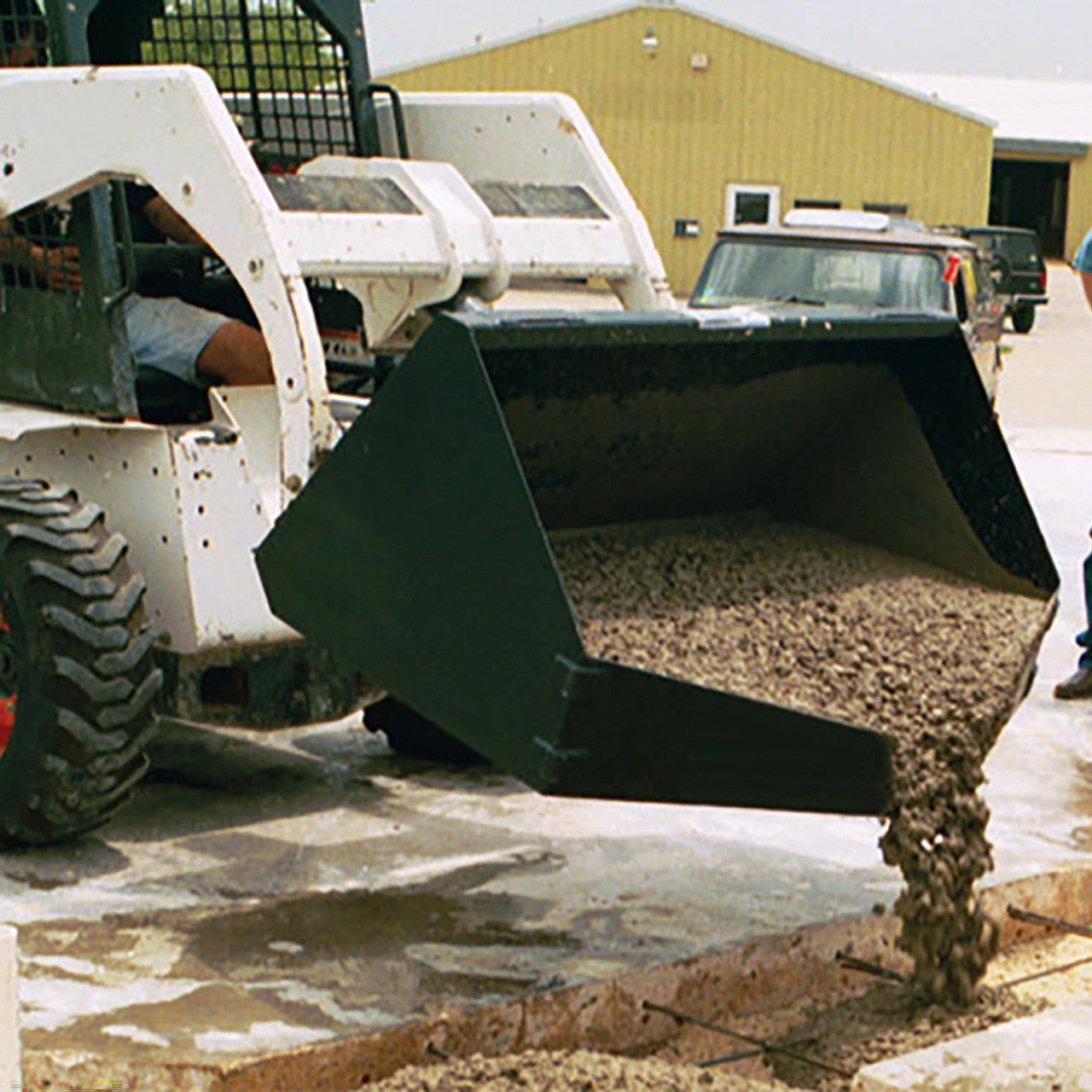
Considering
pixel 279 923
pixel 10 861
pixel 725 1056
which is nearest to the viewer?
pixel 725 1056

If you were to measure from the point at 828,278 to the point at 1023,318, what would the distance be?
14.8 metres

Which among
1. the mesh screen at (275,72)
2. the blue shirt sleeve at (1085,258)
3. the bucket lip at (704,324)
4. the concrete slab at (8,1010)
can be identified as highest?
the mesh screen at (275,72)

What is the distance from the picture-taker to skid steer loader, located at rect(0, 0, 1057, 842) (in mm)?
4320

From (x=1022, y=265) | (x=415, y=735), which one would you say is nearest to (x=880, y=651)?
(x=415, y=735)

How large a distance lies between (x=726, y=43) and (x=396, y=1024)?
3175cm

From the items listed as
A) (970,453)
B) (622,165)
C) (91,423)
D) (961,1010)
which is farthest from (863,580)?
(622,165)

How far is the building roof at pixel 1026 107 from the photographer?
45.2 m

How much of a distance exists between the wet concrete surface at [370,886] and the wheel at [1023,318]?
22.2 m

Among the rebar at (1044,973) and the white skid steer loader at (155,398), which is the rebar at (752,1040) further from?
the white skid steer loader at (155,398)

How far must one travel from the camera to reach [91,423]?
5551mm

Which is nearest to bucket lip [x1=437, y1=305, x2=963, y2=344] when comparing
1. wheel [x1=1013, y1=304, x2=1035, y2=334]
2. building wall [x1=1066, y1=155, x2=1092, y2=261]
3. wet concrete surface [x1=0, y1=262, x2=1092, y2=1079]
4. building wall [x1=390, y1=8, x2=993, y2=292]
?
wet concrete surface [x1=0, y1=262, x2=1092, y2=1079]

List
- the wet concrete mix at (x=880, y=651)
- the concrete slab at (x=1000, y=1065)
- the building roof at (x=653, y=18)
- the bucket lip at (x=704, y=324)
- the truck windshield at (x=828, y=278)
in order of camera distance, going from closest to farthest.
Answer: the concrete slab at (x=1000, y=1065)
the bucket lip at (x=704, y=324)
the wet concrete mix at (x=880, y=651)
the truck windshield at (x=828, y=278)
the building roof at (x=653, y=18)

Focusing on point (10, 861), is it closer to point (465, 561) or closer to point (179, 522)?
point (179, 522)

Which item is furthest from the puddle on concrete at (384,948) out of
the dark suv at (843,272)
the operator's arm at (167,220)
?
the dark suv at (843,272)
